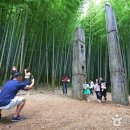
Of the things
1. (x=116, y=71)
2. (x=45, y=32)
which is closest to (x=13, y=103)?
(x=116, y=71)

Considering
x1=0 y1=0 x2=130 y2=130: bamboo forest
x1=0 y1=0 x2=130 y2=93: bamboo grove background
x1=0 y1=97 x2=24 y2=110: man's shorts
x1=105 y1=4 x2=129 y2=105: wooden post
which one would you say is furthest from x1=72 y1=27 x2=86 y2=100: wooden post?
x1=0 y1=97 x2=24 y2=110: man's shorts

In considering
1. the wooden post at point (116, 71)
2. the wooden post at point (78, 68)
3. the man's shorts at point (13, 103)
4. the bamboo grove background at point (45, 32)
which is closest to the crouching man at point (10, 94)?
the man's shorts at point (13, 103)

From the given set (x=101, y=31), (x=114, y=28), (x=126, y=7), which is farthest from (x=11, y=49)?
(x=101, y=31)

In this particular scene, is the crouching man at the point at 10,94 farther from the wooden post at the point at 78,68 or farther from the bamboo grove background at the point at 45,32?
the bamboo grove background at the point at 45,32

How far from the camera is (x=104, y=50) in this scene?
20.2m

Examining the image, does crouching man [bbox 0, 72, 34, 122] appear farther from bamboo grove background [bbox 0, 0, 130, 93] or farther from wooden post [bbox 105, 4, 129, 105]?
bamboo grove background [bbox 0, 0, 130, 93]

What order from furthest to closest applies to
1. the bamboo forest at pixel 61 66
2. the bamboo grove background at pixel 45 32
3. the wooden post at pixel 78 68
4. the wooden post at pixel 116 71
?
1. the bamboo grove background at pixel 45 32
2. the wooden post at pixel 78 68
3. the wooden post at pixel 116 71
4. the bamboo forest at pixel 61 66

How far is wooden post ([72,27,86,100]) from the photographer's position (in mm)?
11047

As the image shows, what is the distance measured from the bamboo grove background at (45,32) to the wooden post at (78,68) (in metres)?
2.33

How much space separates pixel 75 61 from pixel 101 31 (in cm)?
739

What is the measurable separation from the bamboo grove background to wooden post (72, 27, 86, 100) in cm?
233

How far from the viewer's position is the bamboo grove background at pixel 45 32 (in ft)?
40.4

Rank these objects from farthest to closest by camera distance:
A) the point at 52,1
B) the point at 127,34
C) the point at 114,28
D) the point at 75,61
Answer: the point at 127,34
the point at 52,1
the point at 75,61
the point at 114,28

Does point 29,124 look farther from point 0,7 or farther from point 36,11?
point 36,11
